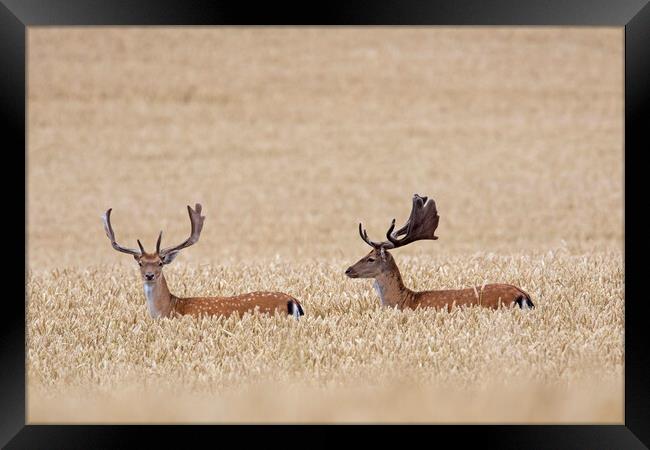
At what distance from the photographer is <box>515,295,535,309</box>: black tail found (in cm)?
685

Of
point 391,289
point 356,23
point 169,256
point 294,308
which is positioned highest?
point 356,23

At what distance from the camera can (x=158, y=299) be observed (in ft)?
22.3

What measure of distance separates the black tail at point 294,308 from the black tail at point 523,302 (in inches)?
57.1

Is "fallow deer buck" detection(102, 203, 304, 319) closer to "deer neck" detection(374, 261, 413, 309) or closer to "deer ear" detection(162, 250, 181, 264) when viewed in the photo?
"deer ear" detection(162, 250, 181, 264)

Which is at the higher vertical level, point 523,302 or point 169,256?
point 169,256

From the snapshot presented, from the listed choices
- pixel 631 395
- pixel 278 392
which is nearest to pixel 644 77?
pixel 631 395

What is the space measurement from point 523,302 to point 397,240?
0.95 meters

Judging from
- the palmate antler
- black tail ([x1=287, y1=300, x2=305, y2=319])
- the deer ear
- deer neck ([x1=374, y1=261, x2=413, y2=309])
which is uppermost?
the palmate antler

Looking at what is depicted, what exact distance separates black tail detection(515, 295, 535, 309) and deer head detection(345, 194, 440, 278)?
2.32ft

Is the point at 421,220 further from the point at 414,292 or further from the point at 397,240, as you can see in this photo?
the point at 414,292

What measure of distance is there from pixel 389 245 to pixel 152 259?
1.61 meters

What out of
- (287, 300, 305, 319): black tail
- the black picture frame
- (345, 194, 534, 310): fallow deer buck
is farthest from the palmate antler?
the black picture frame

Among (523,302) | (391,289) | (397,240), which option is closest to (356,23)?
(397,240)

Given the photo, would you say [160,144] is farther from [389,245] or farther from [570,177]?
[389,245]
